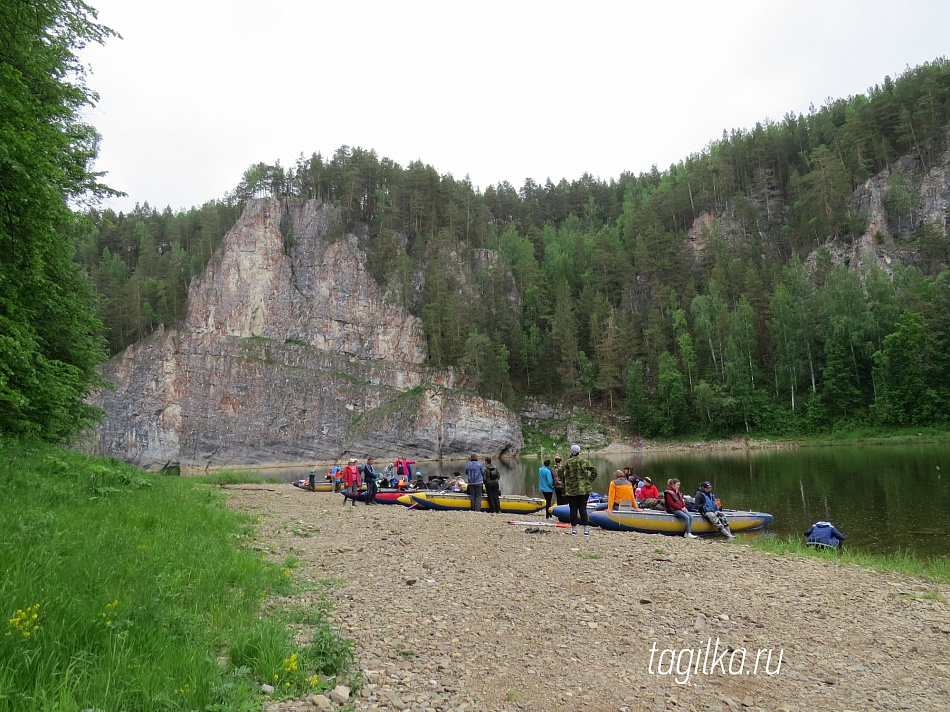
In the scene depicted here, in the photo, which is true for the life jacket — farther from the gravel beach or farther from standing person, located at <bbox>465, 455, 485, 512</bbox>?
standing person, located at <bbox>465, 455, 485, 512</bbox>

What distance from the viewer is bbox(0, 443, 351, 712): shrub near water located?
10.9ft

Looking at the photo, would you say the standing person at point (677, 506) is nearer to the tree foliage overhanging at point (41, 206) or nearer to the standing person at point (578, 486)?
the standing person at point (578, 486)

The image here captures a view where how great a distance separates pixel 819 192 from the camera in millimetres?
75188

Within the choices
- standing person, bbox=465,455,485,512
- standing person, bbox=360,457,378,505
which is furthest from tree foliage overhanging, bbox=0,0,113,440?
standing person, bbox=465,455,485,512

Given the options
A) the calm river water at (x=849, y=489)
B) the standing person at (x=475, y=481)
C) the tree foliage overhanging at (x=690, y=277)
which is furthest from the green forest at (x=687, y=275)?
the standing person at (x=475, y=481)

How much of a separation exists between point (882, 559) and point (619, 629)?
30.4 ft

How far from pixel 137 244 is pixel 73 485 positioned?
344 feet

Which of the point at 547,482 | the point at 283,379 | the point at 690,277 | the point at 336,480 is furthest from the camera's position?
the point at 690,277

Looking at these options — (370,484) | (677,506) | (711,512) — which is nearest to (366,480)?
(370,484)

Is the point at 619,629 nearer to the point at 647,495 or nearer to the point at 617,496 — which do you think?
the point at 617,496

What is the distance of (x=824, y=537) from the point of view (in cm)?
1367

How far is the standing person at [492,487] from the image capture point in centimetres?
1902

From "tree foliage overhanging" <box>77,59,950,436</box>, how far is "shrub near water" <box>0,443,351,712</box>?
6304 centimetres

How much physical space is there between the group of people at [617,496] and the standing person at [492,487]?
6.18ft
